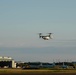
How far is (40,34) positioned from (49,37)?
330 centimetres

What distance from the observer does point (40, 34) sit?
103 m

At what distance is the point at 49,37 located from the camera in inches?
4107
